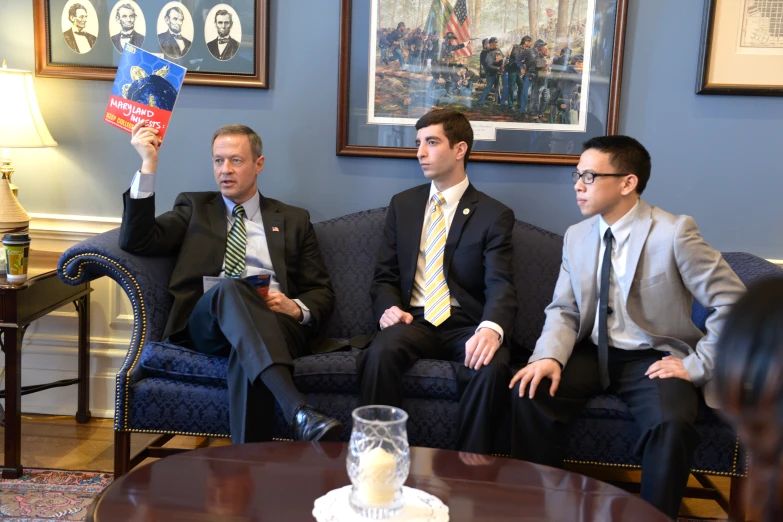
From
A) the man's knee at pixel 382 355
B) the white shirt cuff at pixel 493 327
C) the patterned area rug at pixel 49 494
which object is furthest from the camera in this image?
the white shirt cuff at pixel 493 327

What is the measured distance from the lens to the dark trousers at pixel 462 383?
2648 mm

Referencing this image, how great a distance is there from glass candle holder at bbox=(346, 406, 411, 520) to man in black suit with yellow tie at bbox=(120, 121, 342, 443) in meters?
0.76

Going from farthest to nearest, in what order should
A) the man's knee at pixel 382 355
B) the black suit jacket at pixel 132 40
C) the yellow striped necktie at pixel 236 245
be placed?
the black suit jacket at pixel 132 40 → the yellow striped necktie at pixel 236 245 → the man's knee at pixel 382 355

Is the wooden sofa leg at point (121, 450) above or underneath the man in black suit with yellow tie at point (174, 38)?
underneath

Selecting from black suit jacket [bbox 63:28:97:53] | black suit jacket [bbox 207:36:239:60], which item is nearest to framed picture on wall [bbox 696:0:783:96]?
black suit jacket [bbox 207:36:239:60]

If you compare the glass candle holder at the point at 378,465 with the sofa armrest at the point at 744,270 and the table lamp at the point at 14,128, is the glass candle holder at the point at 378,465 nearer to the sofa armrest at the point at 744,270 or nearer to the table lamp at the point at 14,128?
the sofa armrest at the point at 744,270

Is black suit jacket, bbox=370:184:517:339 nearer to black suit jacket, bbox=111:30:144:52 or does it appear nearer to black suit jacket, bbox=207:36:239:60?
black suit jacket, bbox=207:36:239:60

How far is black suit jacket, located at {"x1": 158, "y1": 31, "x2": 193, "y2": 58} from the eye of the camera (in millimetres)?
3514

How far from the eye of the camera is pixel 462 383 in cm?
271

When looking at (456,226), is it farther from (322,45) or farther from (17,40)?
(17,40)

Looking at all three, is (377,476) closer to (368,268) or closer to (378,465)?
(378,465)

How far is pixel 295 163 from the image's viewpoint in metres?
3.60

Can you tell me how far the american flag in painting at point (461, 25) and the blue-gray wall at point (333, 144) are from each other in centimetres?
52

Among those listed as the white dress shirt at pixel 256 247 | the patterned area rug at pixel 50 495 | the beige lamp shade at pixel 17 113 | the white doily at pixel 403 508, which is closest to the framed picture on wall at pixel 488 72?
the white dress shirt at pixel 256 247
